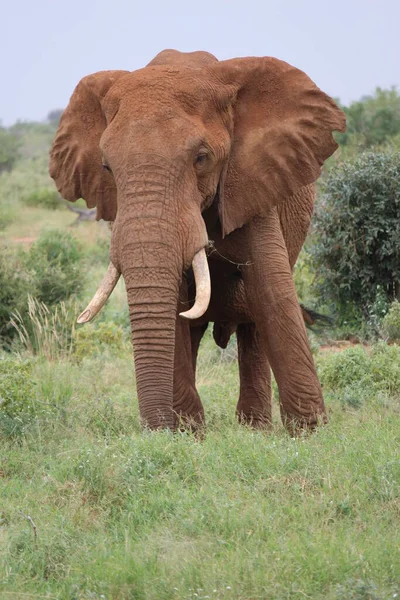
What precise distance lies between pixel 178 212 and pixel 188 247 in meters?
0.19

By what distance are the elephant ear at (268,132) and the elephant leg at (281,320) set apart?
8.1 inches

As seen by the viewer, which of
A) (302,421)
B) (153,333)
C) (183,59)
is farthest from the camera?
(302,421)

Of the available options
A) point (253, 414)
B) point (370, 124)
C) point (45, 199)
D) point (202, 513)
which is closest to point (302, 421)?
point (253, 414)

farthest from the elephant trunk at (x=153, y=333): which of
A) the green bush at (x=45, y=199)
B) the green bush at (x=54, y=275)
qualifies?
the green bush at (x=45, y=199)

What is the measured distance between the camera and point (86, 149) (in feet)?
23.1

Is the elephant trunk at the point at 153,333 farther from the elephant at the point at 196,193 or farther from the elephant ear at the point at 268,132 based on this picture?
the elephant ear at the point at 268,132

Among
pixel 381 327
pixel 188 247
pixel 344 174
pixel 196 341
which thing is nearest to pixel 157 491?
pixel 188 247

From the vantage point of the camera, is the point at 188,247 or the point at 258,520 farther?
the point at 188,247

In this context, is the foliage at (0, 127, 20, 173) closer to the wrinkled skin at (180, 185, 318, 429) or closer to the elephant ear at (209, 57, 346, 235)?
the wrinkled skin at (180, 185, 318, 429)

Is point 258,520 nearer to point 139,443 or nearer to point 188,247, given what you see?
point 139,443

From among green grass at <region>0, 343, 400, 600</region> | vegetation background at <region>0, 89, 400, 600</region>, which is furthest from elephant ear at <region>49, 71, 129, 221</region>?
green grass at <region>0, 343, 400, 600</region>

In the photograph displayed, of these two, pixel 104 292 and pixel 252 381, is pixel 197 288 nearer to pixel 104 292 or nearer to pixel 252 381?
pixel 104 292

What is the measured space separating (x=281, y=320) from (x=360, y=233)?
17.5 ft

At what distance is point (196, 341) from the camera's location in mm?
8219
